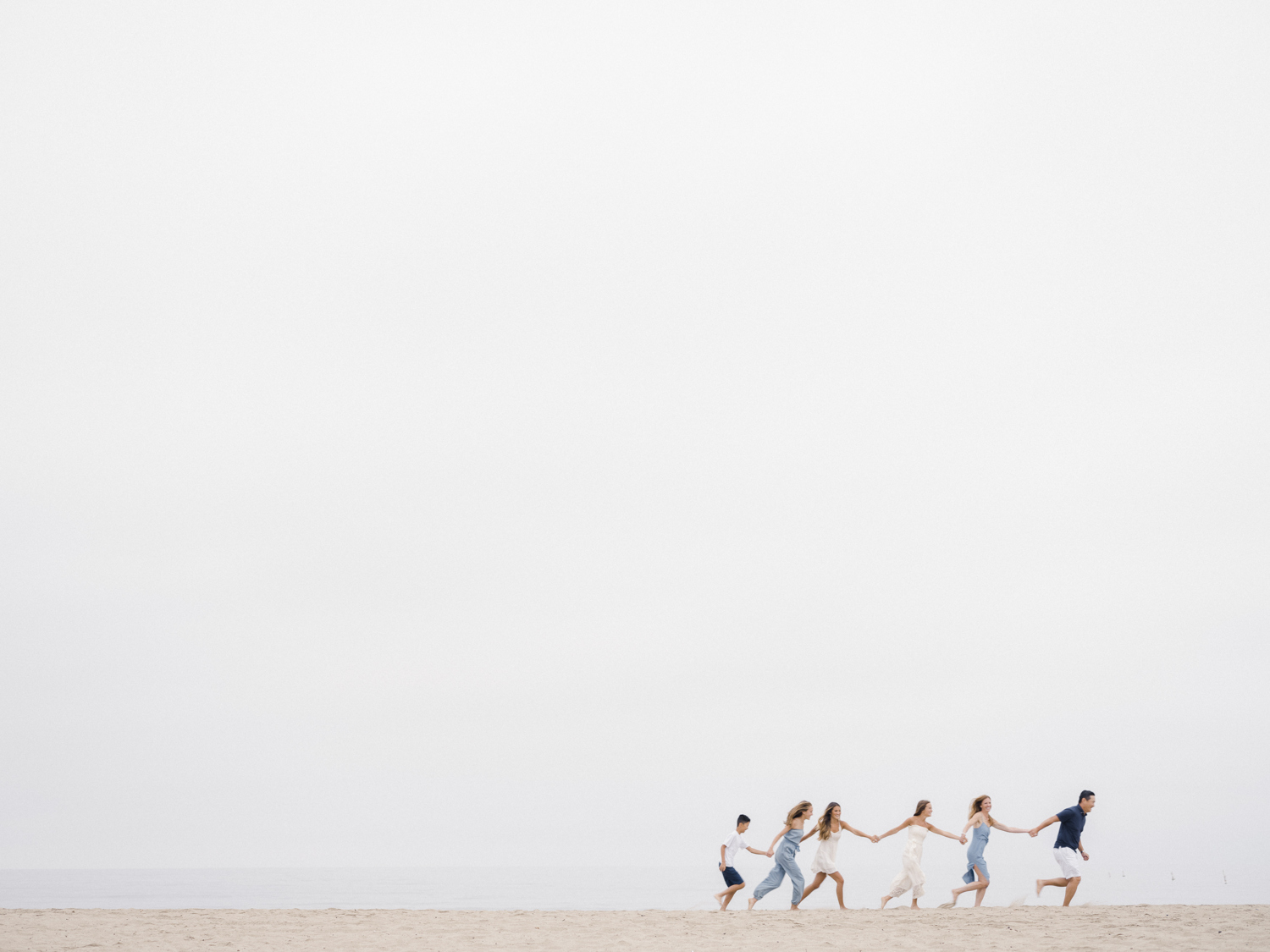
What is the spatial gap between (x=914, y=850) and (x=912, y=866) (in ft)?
0.84

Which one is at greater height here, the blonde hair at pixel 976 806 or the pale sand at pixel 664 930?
the blonde hair at pixel 976 806

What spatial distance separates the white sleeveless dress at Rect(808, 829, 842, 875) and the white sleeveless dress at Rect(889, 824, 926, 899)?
38.7 inches

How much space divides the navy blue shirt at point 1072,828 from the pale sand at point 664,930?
967 millimetres

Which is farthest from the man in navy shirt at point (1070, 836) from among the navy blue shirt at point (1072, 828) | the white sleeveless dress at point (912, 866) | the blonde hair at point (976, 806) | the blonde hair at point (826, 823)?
the blonde hair at point (826, 823)

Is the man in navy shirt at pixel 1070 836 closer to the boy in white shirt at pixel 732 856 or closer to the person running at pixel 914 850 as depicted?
the person running at pixel 914 850

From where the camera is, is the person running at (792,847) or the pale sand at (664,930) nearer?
the pale sand at (664,930)

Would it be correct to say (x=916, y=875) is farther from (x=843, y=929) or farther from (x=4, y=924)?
(x=4, y=924)

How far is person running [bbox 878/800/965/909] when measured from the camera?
16391mm

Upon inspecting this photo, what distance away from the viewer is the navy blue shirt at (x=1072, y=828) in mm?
15966

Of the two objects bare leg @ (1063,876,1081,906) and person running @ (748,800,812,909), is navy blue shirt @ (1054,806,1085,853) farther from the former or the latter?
person running @ (748,800,812,909)

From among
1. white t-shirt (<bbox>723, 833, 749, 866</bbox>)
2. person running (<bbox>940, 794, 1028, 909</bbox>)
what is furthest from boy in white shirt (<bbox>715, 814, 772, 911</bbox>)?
person running (<bbox>940, 794, 1028, 909</bbox>)

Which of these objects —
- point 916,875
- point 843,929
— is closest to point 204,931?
point 843,929

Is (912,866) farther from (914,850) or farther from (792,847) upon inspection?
(792,847)

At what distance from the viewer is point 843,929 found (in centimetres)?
1377
